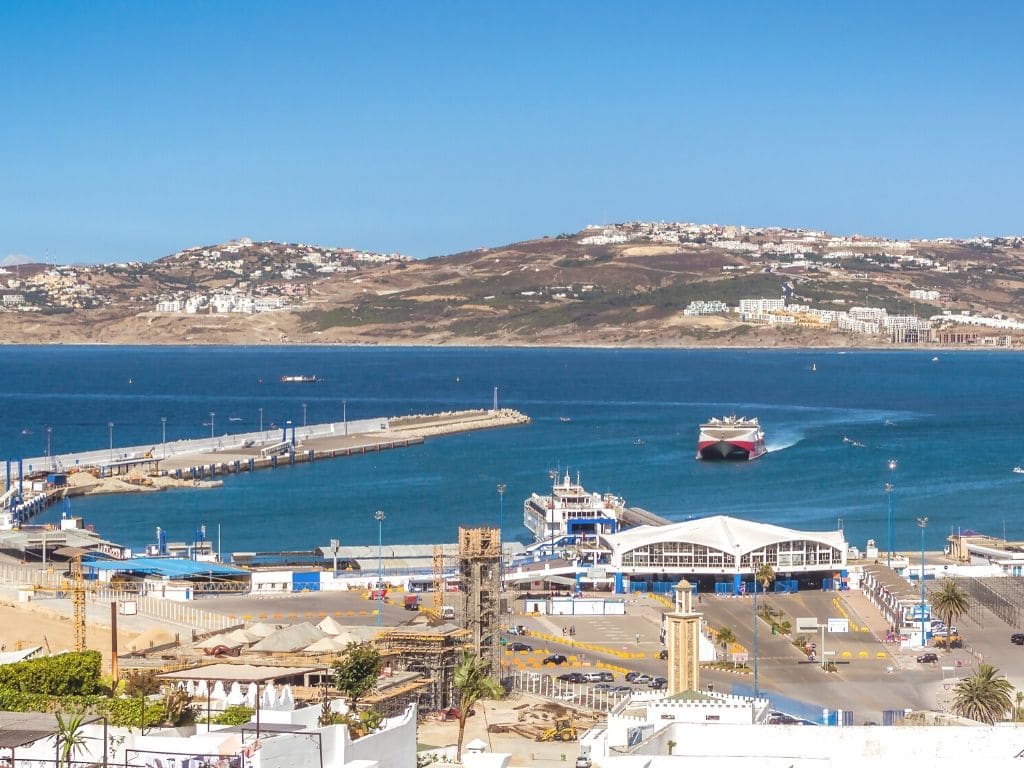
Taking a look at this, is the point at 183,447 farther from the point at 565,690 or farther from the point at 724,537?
the point at 565,690

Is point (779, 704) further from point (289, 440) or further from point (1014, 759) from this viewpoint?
point (289, 440)

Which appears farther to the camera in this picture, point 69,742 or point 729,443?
point 729,443

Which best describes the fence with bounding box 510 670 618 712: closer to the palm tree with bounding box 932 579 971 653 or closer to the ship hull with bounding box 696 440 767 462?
the palm tree with bounding box 932 579 971 653

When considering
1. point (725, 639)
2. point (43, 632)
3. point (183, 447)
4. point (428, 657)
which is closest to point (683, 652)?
point (428, 657)

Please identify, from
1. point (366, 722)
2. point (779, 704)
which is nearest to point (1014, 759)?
point (366, 722)

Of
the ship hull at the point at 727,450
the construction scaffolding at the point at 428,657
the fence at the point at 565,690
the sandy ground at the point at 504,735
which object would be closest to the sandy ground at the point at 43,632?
the construction scaffolding at the point at 428,657

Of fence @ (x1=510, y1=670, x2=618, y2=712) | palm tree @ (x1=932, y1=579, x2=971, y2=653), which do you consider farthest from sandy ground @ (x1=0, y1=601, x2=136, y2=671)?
palm tree @ (x1=932, y1=579, x2=971, y2=653)
